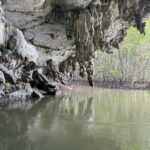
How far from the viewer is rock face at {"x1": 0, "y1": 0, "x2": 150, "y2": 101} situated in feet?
44.4

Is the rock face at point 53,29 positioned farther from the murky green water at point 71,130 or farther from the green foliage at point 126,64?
the green foliage at point 126,64

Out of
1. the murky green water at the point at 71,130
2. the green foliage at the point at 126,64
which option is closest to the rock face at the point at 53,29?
the murky green water at the point at 71,130

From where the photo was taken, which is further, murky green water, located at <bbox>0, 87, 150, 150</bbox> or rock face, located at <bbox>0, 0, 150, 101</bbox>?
rock face, located at <bbox>0, 0, 150, 101</bbox>

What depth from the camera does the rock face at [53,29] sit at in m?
13.5

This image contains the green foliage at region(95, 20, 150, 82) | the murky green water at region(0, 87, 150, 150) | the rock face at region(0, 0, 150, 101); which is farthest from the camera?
the green foliage at region(95, 20, 150, 82)

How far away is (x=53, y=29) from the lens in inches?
628

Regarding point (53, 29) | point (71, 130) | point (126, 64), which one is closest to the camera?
point (71, 130)

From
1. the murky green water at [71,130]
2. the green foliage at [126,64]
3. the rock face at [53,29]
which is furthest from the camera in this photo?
the green foliage at [126,64]

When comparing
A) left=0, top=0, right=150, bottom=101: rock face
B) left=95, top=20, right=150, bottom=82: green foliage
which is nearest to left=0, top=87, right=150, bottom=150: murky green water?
left=0, top=0, right=150, bottom=101: rock face

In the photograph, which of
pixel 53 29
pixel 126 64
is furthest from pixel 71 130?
pixel 126 64

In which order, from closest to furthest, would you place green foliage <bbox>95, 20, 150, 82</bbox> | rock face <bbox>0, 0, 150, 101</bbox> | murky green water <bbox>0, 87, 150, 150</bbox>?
murky green water <bbox>0, 87, 150, 150</bbox> → rock face <bbox>0, 0, 150, 101</bbox> → green foliage <bbox>95, 20, 150, 82</bbox>

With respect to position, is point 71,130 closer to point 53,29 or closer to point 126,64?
point 53,29

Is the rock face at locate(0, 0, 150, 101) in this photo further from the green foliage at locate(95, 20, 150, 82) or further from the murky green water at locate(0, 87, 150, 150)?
the green foliage at locate(95, 20, 150, 82)

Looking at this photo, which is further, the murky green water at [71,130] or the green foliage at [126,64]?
the green foliage at [126,64]
